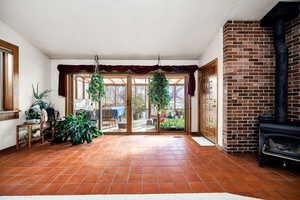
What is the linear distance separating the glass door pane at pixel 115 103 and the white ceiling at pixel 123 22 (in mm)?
886

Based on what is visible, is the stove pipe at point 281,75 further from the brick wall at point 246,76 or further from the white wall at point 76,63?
A: the white wall at point 76,63

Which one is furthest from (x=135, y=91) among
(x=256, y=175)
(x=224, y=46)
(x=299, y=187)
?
(x=299, y=187)

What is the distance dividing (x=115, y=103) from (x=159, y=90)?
1464mm

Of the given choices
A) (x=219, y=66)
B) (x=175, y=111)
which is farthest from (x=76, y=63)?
(x=219, y=66)

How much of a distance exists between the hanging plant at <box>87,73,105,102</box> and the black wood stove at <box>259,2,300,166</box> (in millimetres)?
3707

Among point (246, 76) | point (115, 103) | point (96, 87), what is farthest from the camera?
point (115, 103)

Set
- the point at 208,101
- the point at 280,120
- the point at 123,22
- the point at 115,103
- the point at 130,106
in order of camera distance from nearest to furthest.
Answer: the point at 280,120 < the point at 123,22 < the point at 208,101 < the point at 130,106 < the point at 115,103

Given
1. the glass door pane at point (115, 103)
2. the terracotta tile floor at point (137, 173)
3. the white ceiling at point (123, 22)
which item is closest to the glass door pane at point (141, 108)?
the glass door pane at point (115, 103)

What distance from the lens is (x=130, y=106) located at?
4.73 m

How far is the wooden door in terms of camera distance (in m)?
3.63

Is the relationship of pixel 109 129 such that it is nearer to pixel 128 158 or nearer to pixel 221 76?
pixel 128 158

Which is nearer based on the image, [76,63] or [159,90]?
[159,90]

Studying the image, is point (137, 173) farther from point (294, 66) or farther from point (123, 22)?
point (294, 66)

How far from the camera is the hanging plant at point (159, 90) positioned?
436cm
